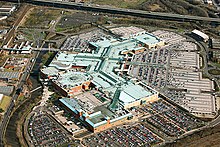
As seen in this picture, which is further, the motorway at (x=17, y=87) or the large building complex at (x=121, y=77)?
the large building complex at (x=121, y=77)

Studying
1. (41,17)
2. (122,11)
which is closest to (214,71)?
(122,11)

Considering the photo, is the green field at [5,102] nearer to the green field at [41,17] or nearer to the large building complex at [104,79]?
the large building complex at [104,79]

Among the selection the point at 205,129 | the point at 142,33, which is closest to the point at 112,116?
the point at 205,129

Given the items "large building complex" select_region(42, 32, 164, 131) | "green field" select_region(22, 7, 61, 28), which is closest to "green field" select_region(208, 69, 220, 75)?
"large building complex" select_region(42, 32, 164, 131)

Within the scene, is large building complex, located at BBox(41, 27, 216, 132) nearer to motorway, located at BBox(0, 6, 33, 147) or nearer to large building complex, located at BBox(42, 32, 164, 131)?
large building complex, located at BBox(42, 32, 164, 131)

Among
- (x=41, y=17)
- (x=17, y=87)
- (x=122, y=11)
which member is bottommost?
(x=17, y=87)

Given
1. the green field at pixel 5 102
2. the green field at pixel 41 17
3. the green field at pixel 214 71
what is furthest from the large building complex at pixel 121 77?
the green field at pixel 41 17

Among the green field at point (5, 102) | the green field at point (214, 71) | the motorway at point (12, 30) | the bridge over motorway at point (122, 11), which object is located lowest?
the green field at point (5, 102)

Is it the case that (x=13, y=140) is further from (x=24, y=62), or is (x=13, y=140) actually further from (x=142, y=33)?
(x=142, y=33)

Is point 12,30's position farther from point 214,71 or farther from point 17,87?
point 214,71

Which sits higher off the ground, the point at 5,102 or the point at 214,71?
the point at 214,71

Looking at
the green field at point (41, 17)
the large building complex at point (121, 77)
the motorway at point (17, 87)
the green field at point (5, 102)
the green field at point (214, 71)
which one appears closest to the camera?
the motorway at point (17, 87)
